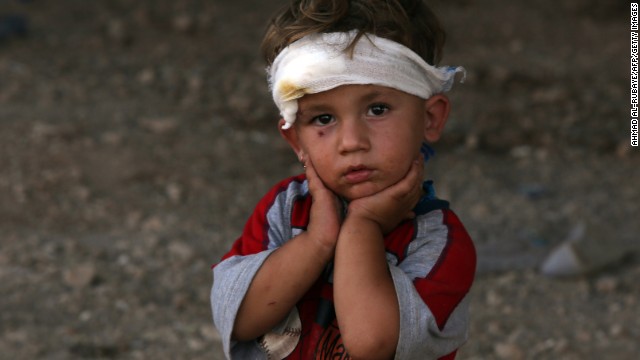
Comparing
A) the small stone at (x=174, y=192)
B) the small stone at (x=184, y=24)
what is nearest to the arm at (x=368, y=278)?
the small stone at (x=174, y=192)

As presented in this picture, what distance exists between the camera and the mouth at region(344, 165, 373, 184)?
2402mm

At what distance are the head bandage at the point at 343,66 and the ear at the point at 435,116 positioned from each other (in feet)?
0.31

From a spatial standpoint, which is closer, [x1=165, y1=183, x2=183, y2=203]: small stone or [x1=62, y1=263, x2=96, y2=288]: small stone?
[x1=62, y1=263, x2=96, y2=288]: small stone

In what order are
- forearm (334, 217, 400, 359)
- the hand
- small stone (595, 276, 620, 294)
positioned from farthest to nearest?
small stone (595, 276, 620, 294) < the hand < forearm (334, 217, 400, 359)

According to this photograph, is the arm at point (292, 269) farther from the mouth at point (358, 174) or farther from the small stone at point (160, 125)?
the small stone at point (160, 125)

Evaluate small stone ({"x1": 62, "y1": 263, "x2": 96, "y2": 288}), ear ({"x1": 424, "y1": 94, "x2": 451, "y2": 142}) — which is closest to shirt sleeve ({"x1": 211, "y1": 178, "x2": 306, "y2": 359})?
ear ({"x1": 424, "y1": 94, "x2": 451, "y2": 142})

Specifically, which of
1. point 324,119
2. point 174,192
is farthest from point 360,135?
point 174,192

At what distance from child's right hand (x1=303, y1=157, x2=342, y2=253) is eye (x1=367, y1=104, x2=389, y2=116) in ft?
0.59

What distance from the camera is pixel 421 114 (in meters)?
2.50

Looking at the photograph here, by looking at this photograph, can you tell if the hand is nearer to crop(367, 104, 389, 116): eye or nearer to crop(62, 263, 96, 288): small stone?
crop(367, 104, 389, 116): eye

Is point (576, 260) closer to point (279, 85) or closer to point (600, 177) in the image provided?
point (600, 177)

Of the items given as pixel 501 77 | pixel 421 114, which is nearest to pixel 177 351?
pixel 421 114

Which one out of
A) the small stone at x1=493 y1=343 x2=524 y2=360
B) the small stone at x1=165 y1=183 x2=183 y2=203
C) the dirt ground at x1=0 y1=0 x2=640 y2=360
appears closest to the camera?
the small stone at x1=493 y1=343 x2=524 y2=360

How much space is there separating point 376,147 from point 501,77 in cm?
481
